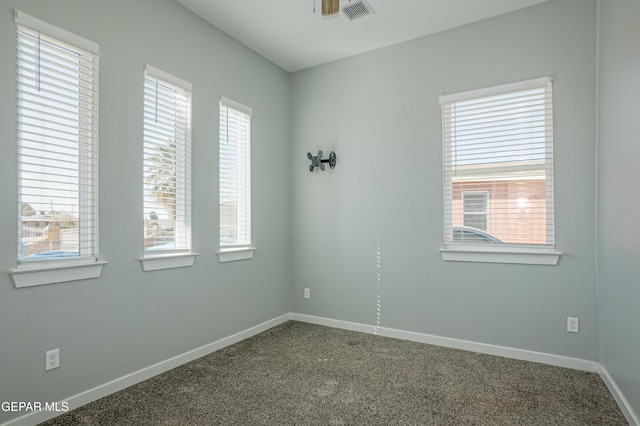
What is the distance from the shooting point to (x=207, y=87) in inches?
130

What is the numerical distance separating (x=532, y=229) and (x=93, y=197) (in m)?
3.36

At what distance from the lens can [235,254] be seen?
3.58 metres

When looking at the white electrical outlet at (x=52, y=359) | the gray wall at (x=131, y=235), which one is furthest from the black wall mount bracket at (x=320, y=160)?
the white electrical outlet at (x=52, y=359)

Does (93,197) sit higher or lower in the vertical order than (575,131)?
lower

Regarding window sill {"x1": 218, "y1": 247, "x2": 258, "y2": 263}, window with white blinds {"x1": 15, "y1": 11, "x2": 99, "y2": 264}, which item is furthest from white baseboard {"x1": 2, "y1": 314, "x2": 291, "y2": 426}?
window with white blinds {"x1": 15, "y1": 11, "x2": 99, "y2": 264}

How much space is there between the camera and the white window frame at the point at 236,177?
3.49 m

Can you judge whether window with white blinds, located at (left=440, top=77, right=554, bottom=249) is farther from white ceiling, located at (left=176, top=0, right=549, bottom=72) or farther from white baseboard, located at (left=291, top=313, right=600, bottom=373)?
white baseboard, located at (left=291, top=313, right=600, bottom=373)

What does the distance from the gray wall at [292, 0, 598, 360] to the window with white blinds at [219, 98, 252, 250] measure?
77 cm

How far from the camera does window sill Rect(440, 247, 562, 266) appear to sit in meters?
2.96

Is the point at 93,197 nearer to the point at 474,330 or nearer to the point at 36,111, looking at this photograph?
the point at 36,111

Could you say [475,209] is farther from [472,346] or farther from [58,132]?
[58,132]

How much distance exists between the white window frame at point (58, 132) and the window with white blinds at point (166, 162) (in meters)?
0.40

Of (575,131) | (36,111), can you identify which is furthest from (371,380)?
(36,111)

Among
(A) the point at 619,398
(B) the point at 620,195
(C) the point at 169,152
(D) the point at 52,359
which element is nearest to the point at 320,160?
(C) the point at 169,152
